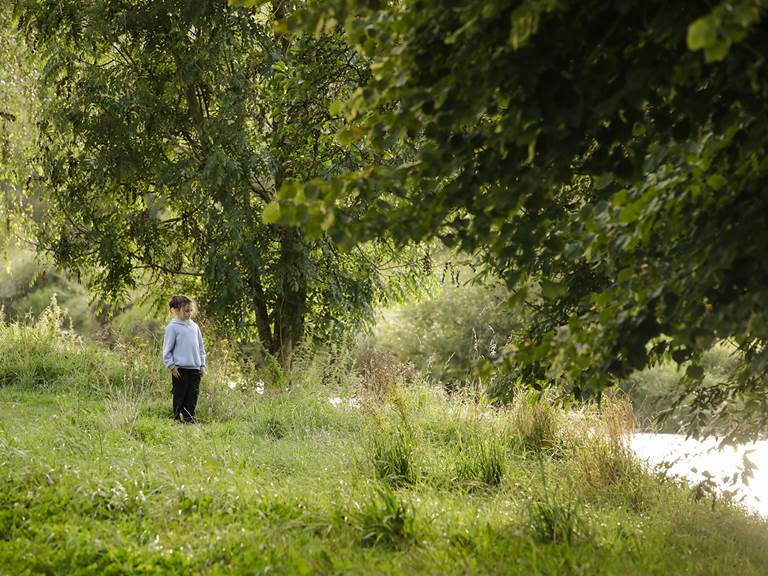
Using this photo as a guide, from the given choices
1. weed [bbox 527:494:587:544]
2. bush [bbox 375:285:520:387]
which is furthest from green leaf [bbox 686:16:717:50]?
bush [bbox 375:285:520:387]

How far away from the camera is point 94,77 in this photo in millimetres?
11578

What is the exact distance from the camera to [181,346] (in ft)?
32.2

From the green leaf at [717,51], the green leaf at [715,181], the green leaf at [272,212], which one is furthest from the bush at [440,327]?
the green leaf at [717,51]

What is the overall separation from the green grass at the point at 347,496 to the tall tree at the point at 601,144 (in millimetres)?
1865

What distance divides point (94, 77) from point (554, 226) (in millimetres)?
8723

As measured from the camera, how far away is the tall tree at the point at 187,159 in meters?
11.4

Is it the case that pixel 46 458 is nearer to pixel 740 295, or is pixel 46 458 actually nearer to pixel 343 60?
pixel 343 60

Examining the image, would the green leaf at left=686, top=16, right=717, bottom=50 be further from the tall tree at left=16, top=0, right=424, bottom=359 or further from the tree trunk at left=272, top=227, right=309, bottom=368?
the tree trunk at left=272, top=227, right=309, bottom=368

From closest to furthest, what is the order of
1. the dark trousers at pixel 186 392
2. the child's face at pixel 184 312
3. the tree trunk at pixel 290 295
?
the dark trousers at pixel 186 392, the child's face at pixel 184 312, the tree trunk at pixel 290 295

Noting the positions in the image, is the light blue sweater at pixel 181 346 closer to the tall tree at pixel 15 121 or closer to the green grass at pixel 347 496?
the green grass at pixel 347 496

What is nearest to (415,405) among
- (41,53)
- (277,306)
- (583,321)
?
(277,306)

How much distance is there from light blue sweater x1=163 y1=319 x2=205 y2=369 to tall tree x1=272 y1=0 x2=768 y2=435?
6.33 meters

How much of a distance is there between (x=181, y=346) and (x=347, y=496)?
4.27 metres

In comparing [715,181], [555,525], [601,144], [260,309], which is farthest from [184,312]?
[715,181]
